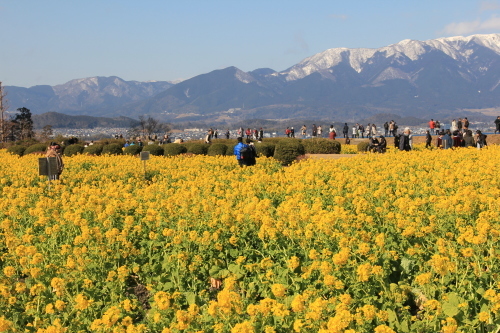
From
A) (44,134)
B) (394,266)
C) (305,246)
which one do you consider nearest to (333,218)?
→ (305,246)

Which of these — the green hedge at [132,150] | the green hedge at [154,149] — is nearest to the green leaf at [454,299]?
the green hedge at [154,149]

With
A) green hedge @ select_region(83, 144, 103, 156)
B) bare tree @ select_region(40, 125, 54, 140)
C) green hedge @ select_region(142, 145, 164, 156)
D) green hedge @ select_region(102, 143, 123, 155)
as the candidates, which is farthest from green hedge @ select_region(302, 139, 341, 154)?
bare tree @ select_region(40, 125, 54, 140)

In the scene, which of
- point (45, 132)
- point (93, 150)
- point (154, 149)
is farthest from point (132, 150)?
point (45, 132)

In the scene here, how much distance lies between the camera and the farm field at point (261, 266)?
5520 mm

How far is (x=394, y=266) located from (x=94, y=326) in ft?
13.2

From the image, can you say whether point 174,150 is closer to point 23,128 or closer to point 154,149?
point 154,149

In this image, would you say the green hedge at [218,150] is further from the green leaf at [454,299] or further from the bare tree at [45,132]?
the bare tree at [45,132]

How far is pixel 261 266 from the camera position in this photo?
6957mm

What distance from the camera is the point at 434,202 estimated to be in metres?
9.95

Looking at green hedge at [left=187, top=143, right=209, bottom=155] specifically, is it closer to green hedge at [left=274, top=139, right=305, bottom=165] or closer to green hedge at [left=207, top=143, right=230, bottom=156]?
green hedge at [left=207, top=143, right=230, bottom=156]

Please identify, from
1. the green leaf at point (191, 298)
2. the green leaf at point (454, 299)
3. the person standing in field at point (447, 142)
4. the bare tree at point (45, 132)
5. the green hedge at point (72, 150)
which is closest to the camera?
the green leaf at point (454, 299)

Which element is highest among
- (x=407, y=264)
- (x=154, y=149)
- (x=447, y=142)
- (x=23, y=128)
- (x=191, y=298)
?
(x=23, y=128)

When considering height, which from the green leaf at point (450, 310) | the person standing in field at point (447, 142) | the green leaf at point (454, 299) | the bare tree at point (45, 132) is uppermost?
the bare tree at point (45, 132)

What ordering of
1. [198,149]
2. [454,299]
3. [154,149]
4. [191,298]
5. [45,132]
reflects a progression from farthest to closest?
[45,132] < [154,149] < [198,149] < [191,298] < [454,299]
